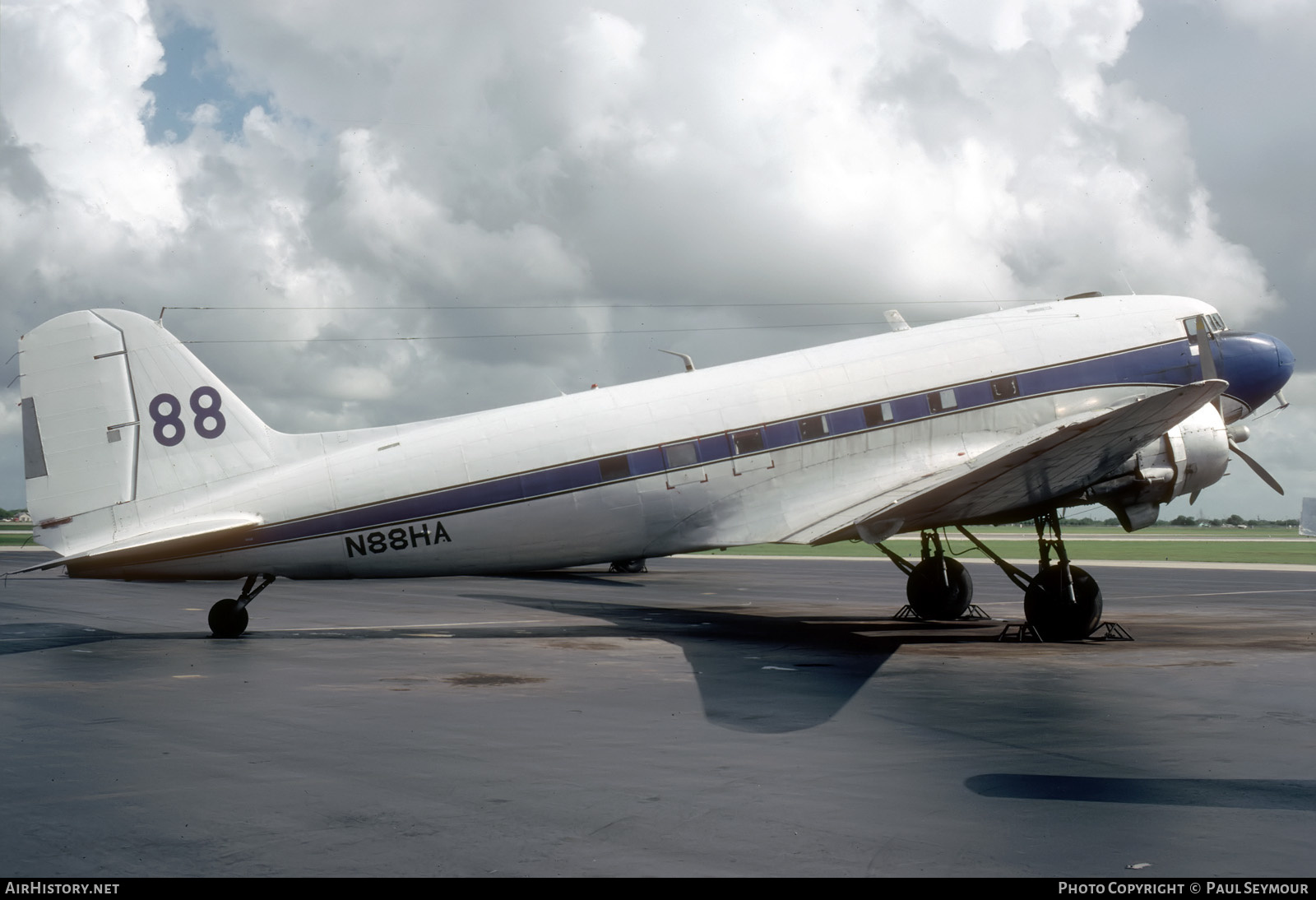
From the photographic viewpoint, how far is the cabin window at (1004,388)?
20.9 meters

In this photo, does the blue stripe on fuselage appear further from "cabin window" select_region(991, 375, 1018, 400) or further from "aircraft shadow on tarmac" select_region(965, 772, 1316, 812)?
"aircraft shadow on tarmac" select_region(965, 772, 1316, 812)

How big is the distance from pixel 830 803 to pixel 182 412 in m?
14.7

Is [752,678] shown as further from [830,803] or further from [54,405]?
[54,405]

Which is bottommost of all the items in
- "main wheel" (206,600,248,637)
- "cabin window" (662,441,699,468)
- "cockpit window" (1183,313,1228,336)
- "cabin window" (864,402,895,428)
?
A: "main wheel" (206,600,248,637)

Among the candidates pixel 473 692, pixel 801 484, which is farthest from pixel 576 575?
pixel 473 692

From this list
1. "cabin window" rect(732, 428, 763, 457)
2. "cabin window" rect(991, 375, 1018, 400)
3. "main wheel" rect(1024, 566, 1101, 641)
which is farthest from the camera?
"cabin window" rect(991, 375, 1018, 400)

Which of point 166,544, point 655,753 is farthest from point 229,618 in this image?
point 655,753

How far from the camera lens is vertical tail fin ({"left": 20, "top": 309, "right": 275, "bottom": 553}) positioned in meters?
18.2

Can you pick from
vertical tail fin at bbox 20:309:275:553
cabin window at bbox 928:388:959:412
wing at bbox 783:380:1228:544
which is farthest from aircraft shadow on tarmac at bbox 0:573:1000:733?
cabin window at bbox 928:388:959:412

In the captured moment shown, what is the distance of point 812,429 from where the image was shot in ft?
66.3

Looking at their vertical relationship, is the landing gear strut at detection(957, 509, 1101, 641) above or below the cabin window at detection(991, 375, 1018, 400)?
below

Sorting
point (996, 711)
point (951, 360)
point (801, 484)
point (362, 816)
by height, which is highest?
point (951, 360)

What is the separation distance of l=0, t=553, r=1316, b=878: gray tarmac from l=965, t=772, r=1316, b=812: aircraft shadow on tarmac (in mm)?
39

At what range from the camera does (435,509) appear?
60.7ft
